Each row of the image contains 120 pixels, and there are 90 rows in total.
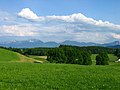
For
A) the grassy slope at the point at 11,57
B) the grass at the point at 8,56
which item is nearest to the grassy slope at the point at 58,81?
the grassy slope at the point at 11,57

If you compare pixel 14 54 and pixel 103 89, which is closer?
pixel 103 89

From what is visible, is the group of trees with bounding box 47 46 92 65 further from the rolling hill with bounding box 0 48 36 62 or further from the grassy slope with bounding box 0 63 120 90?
the grassy slope with bounding box 0 63 120 90

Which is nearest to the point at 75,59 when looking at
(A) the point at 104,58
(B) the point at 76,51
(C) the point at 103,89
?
(B) the point at 76,51

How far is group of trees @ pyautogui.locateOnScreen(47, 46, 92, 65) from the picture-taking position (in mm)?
143625

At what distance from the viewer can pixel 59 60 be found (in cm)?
14362

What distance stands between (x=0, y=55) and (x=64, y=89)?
115609 mm

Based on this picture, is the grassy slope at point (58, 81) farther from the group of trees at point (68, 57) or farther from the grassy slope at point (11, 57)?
the group of trees at point (68, 57)

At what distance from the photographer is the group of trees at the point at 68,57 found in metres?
144

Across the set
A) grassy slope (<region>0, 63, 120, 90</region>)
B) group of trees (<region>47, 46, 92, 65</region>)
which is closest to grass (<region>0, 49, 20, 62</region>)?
group of trees (<region>47, 46, 92, 65</region>)

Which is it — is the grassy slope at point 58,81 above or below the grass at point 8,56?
above

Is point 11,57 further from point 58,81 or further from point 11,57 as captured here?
point 58,81

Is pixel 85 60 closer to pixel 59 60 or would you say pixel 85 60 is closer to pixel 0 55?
pixel 59 60

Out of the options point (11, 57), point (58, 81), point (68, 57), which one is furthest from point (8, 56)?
point (58, 81)

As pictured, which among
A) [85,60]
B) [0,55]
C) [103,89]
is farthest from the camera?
[85,60]
